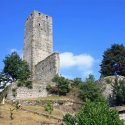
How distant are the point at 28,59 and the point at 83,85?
1591cm

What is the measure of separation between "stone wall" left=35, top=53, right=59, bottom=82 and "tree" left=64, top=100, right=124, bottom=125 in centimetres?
2318

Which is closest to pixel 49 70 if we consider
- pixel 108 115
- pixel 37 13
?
pixel 37 13

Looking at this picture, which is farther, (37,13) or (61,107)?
(37,13)

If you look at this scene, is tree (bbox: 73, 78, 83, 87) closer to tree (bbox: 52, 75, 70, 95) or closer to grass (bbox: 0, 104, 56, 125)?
tree (bbox: 52, 75, 70, 95)

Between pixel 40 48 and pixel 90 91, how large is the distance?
1725 centimetres

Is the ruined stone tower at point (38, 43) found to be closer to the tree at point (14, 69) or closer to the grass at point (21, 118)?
the tree at point (14, 69)

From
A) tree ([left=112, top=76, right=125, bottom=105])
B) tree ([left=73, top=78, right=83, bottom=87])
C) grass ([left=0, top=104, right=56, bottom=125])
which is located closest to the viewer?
grass ([left=0, top=104, right=56, bottom=125])

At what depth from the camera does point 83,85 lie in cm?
6291

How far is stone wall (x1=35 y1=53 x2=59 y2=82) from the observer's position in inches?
2702

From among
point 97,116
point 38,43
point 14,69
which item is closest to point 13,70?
point 14,69

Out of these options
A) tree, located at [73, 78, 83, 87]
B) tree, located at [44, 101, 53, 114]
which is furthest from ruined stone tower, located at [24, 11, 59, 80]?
tree, located at [44, 101, 53, 114]

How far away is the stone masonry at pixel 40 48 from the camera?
6967 centimetres

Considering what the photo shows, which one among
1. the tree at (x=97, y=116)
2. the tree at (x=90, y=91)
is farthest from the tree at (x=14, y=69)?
the tree at (x=97, y=116)

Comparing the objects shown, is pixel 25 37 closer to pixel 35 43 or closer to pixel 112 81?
pixel 35 43
